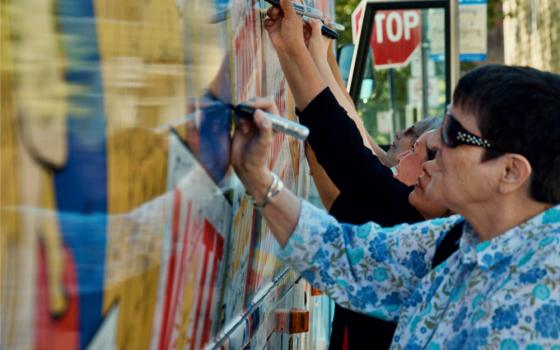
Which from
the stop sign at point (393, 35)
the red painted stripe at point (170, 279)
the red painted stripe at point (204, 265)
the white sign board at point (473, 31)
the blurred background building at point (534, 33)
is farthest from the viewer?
the blurred background building at point (534, 33)

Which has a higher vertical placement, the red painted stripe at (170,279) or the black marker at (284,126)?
the black marker at (284,126)

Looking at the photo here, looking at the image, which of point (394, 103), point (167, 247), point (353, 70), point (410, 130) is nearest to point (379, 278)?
point (167, 247)

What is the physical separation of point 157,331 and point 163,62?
1.61 ft

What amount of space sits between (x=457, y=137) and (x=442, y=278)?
0.33 meters

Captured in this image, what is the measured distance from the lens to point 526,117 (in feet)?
7.83

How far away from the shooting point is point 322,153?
3.01 meters

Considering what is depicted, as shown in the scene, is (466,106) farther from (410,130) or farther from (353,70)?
(353,70)

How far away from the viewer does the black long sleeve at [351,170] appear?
295 cm

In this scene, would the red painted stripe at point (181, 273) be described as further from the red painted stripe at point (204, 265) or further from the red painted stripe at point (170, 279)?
the red painted stripe at point (204, 265)

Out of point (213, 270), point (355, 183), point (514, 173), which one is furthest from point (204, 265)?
point (355, 183)

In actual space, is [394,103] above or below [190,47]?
below

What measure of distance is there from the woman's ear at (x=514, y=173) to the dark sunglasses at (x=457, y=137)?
0.14ft

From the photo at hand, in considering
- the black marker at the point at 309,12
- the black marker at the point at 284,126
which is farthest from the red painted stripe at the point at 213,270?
the black marker at the point at 309,12

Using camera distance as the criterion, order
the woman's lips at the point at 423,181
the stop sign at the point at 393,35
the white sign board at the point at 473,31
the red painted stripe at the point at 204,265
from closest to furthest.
A: the red painted stripe at the point at 204,265, the woman's lips at the point at 423,181, the stop sign at the point at 393,35, the white sign board at the point at 473,31
